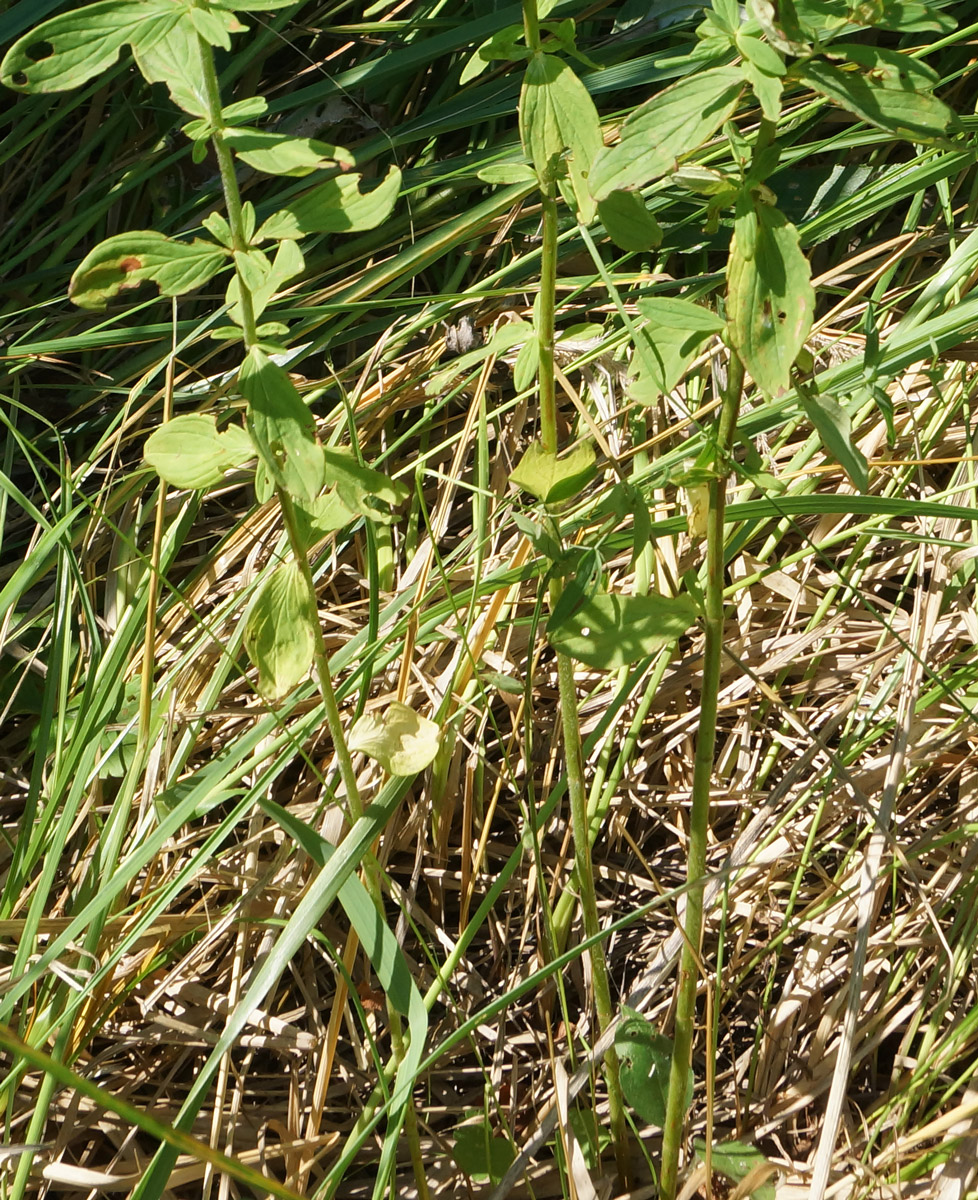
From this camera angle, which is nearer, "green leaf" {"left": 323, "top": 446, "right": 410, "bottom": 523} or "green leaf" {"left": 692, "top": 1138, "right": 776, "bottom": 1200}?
"green leaf" {"left": 323, "top": 446, "right": 410, "bottom": 523}

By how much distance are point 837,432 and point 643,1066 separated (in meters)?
0.66

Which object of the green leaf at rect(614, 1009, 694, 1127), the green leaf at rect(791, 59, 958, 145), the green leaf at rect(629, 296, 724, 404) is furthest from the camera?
the green leaf at rect(614, 1009, 694, 1127)

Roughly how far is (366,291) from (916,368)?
0.82 m

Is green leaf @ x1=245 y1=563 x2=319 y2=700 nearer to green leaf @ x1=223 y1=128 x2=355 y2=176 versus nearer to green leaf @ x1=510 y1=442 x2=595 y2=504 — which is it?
green leaf @ x1=510 y1=442 x2=595 y2=504

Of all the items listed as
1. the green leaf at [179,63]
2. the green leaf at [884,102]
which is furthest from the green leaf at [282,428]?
the green leaf at [884,102]

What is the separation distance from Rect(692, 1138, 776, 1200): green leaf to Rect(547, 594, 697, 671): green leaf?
547 mm

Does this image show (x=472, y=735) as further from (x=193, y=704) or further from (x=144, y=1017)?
(x=144, y=1017)

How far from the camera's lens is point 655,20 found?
175 cm

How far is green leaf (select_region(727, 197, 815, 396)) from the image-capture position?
0.72 metres

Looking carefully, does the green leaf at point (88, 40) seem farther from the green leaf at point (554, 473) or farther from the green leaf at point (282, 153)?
the green leaf at point (554, 473)

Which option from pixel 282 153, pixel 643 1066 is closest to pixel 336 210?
pixel 282 153

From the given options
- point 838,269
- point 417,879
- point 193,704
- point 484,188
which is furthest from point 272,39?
Answer: point 417,879

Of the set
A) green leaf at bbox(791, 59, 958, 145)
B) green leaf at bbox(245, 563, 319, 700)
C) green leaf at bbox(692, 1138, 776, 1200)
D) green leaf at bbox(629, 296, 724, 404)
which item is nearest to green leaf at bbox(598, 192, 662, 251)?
green leaf at bbox(629, 296, 724, 404)

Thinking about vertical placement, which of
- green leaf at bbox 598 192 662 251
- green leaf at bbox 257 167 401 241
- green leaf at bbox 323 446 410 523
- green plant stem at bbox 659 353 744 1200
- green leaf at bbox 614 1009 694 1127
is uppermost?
green leaf at bbox 257 167 401 241
